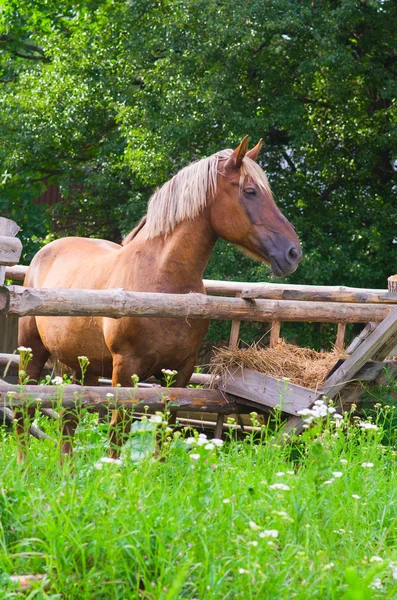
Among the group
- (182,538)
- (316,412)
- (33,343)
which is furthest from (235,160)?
(182,538)

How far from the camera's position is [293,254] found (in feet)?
16.1

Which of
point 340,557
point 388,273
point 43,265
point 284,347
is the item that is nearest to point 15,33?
point 388,273

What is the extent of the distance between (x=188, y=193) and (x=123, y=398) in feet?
4.59

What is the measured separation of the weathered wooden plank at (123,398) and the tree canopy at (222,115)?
285 inches

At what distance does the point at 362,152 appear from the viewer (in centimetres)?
1404

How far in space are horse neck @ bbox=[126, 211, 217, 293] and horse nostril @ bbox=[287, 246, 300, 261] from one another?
54 cm

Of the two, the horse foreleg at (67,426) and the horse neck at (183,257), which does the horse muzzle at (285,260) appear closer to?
the horse neck at (183,257)

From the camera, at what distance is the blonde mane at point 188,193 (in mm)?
5055

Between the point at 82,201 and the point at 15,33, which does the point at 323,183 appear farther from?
the point at 15,33

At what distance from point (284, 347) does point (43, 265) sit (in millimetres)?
2218

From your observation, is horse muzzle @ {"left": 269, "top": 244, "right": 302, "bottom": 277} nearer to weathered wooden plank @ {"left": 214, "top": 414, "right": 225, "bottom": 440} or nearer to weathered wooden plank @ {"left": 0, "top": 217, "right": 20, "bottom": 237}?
weathered wooden plank @ {"left": 214, "top": 414, "right": 225, "bottom": 440}

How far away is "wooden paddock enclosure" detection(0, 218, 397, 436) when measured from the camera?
3998 mm

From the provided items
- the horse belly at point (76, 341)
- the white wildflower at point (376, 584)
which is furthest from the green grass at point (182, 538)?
the horse belly at point (76, 341)

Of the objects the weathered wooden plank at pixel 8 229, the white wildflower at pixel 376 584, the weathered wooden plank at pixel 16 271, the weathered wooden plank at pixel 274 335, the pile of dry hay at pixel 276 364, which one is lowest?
the white wildflower at pixel 376 584
